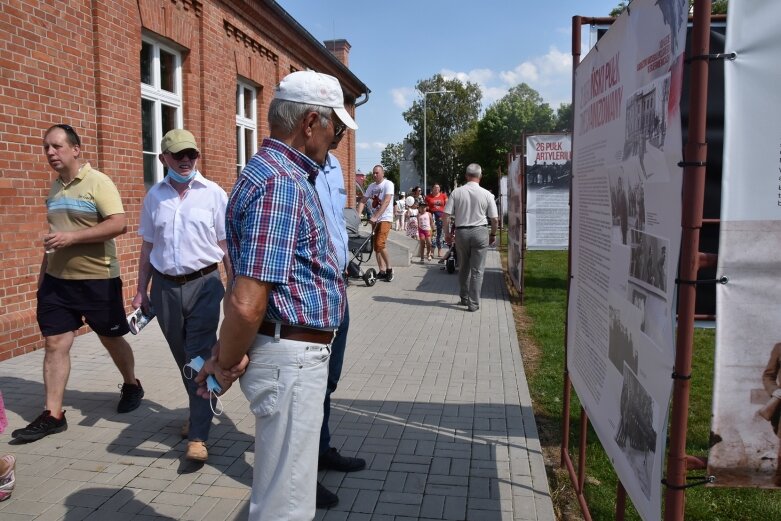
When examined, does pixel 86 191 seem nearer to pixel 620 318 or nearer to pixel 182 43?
pixel 620 318

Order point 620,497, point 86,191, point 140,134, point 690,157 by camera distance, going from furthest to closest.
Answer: point 140,134 < point 86,191 < point 620,497 < point 690,157

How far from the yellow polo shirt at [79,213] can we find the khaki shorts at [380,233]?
712 cm

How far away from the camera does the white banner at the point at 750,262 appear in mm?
1685

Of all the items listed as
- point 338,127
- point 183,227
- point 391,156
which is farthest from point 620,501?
point 391,156

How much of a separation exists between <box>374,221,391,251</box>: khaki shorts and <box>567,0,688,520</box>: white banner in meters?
8.40

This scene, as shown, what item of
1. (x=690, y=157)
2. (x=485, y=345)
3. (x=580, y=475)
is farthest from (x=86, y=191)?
(x=485, y=345)

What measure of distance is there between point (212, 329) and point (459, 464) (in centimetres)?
174

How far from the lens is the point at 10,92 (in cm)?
597

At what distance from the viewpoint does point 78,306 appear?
14.4ft

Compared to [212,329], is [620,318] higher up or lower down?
higher up

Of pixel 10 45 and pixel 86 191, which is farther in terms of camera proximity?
pixel 10 45

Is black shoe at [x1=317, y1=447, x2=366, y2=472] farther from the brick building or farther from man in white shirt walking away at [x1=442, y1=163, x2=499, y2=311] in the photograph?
man in white shirt walking away at [x1=442, y1=163, x2=499, y2=311]

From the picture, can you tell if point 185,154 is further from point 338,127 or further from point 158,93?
point 158,93

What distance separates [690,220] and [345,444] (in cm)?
306
